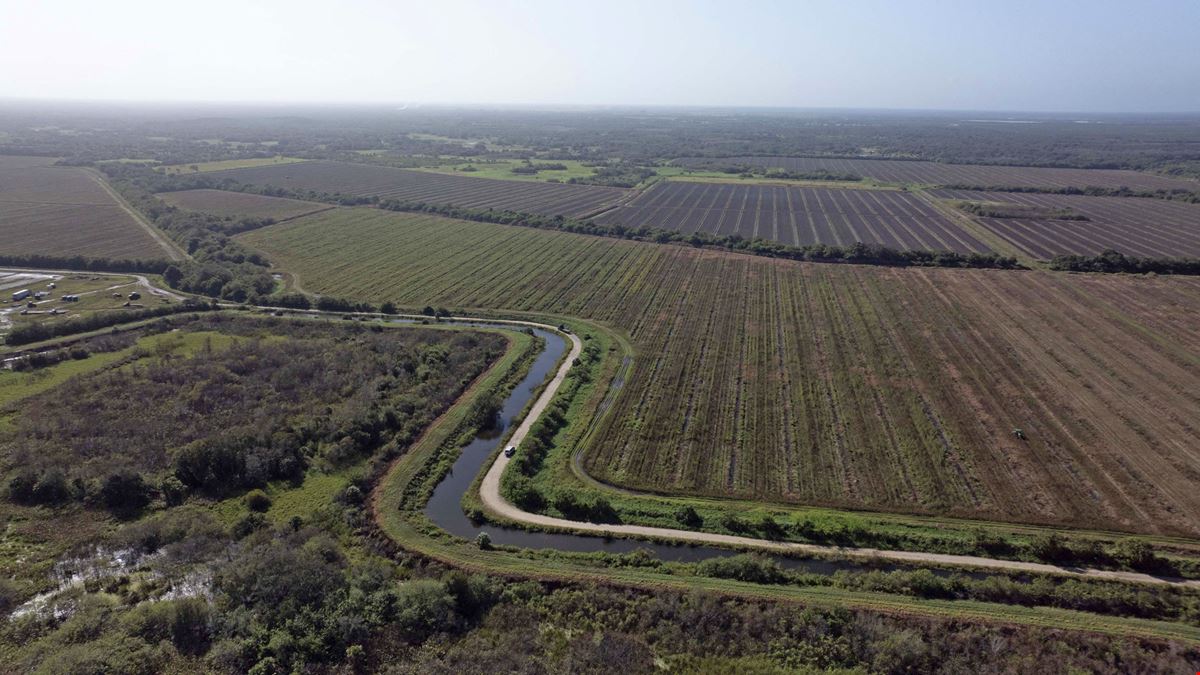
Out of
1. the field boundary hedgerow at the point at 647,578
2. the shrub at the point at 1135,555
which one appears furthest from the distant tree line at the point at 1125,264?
the field boundary hedgerow at the point at 647,578

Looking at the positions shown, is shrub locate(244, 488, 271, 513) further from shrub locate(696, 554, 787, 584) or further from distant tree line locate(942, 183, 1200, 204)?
distant tree line locate(942, 183, 1200, 204)

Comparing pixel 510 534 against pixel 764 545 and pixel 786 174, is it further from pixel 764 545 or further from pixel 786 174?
pixel 786 174

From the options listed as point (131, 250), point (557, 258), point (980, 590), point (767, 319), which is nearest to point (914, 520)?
point (980, 590)

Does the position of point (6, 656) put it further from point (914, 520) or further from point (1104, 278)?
point (1104, 278)

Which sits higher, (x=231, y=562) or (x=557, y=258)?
(x=557, y=258)

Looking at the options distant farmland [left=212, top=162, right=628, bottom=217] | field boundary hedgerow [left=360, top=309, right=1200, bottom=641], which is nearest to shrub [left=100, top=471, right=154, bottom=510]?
field boundary hedgerow [left=360, top=309, right=1200, bottom=641]
